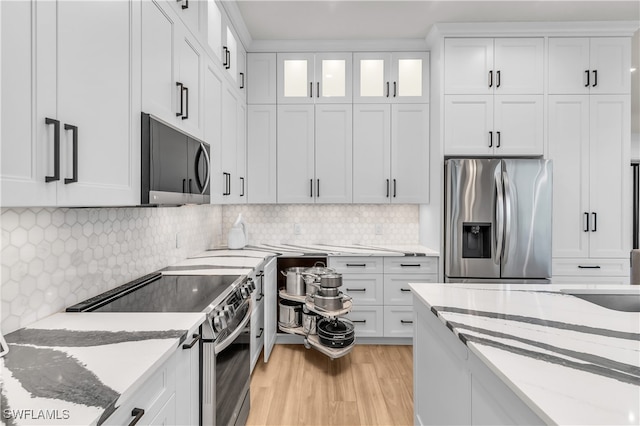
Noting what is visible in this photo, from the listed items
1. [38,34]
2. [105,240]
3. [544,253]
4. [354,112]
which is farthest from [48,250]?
[544,253]

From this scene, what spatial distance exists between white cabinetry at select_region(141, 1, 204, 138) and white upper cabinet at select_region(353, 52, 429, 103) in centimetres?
178

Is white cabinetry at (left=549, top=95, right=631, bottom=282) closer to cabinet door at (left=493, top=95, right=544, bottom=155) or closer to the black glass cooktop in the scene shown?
cabinet door at (left=493, top=95, right=544, bottom=155)

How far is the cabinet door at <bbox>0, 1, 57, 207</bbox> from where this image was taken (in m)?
0.80

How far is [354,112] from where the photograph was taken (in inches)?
138

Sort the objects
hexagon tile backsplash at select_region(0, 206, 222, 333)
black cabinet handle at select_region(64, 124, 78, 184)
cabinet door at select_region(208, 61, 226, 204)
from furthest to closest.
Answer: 1. cabinet door at select_region(208, 61, 226, 204)
2. hexagon tile backsplash at select_region(0, 206, 222, 333)
3. black cabinet handle at select_region(64, 124, 78, 184)

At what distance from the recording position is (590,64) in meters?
3.19

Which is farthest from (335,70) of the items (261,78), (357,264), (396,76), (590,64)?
(590,64)

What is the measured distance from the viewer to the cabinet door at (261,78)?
3.52 metres

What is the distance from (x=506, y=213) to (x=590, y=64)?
1612 millimetres

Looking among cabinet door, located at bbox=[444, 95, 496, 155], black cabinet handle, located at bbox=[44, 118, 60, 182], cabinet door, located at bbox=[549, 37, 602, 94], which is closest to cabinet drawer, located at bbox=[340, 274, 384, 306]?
cabinet door, located at bbox=[444, 95, 496, 155]

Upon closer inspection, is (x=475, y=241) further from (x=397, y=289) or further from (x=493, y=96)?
(x=493, y=96)

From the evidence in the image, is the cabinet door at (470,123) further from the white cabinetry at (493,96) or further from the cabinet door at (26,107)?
the cabinet door at (26,107)

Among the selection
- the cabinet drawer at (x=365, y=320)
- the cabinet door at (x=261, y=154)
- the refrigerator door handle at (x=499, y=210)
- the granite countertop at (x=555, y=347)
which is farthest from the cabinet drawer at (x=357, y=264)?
the granite countertop at (x=555, y=347)

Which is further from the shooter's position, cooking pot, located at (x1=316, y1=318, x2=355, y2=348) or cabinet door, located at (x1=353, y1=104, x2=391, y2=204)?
cabinet door, located at (x1=353, y1=104, x2=391, y2=204)
